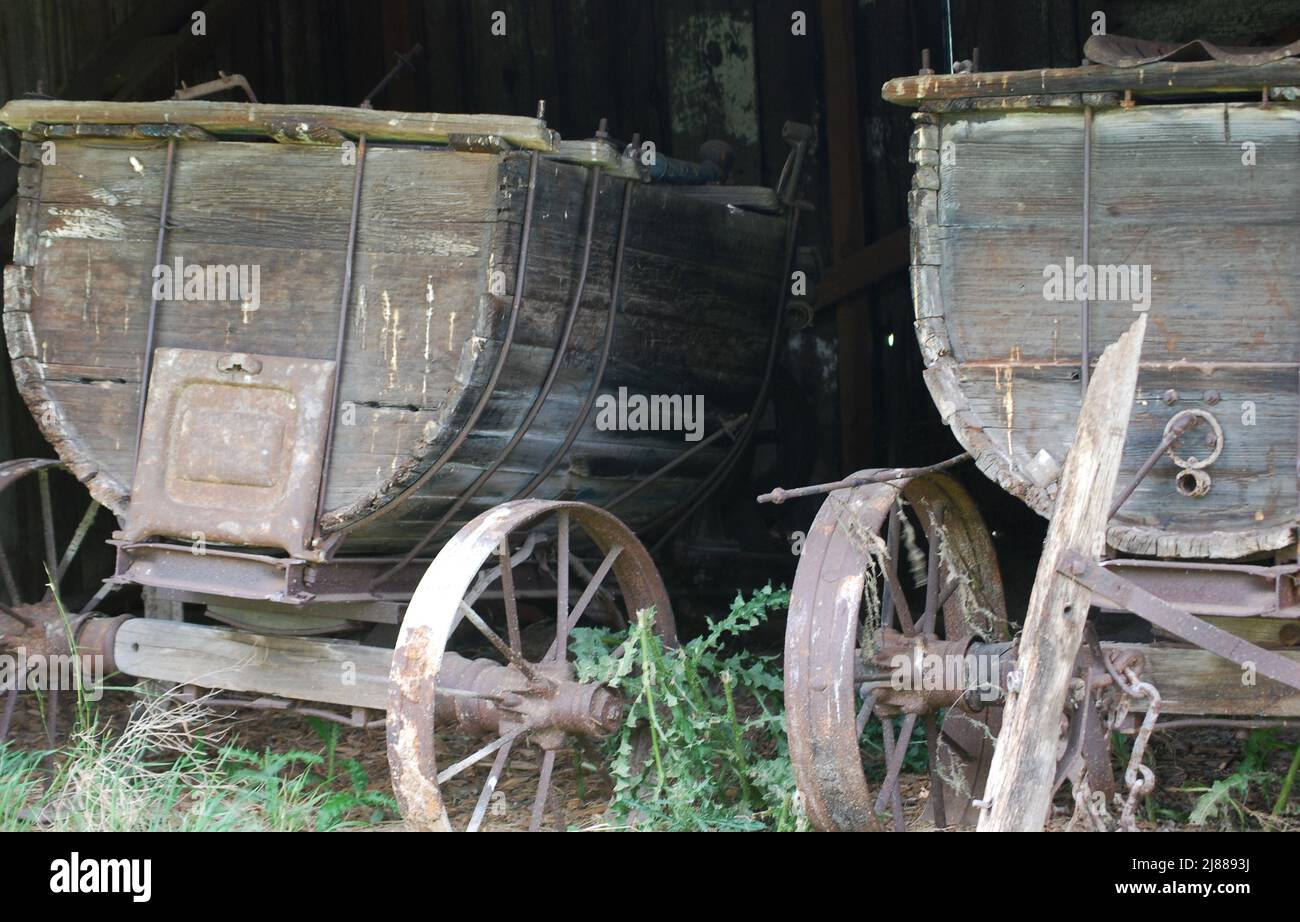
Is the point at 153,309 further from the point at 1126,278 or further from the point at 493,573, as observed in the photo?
the point at 1126,278

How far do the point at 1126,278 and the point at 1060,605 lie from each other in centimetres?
110

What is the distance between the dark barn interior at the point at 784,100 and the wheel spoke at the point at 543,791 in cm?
216

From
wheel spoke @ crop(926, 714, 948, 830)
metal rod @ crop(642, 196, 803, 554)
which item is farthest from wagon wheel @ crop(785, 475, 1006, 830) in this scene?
metal rod @ crop(642, 196, 803, 554)

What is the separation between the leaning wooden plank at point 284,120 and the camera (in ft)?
15.6

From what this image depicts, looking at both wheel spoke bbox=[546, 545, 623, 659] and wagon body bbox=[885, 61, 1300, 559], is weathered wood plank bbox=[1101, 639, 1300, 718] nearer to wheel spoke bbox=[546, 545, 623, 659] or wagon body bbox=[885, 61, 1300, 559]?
wagon body bbox=[885, 61, 1300, 559]

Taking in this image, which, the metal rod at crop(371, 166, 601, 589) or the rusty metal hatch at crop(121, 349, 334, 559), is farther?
the metal rod at crop(371, 166, 601, 589)

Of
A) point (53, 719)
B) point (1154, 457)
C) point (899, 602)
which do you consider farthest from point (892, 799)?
point (53, 719)

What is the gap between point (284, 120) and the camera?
15.9ft

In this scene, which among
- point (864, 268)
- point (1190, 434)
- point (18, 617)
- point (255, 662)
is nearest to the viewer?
point (1190, 434)

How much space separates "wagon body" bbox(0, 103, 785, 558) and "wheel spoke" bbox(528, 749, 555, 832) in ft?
3.10

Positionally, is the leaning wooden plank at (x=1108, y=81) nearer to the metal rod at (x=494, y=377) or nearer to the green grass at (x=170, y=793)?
the metal rod at (x=494, y=377)

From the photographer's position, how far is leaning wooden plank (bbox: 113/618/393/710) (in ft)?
16.5

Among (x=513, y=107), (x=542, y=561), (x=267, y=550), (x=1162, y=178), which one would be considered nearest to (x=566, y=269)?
(x=542, y=561)

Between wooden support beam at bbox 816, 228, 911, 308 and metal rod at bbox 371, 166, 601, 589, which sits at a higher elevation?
wooden support beam at bbox 816, 228, 911, 308
